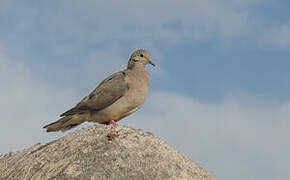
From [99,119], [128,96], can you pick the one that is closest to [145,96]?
[128,96]

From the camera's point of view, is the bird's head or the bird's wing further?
the bird's head

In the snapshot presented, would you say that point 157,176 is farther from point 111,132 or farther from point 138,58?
point 138,58

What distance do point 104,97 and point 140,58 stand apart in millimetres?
1916

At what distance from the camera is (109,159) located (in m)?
8.92

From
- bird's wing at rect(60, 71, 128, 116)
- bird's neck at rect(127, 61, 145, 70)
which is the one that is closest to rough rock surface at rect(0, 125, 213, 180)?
bird's wing at rect(60, 71, 128, 116)

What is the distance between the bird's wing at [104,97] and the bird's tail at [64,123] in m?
0.16

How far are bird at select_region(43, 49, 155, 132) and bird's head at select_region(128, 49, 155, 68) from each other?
33.0 inches

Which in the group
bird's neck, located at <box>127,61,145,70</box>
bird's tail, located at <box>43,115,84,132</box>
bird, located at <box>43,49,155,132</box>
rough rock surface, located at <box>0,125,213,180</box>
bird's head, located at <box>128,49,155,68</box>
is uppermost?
bird's head, located at <box>128,49,155,68</box>

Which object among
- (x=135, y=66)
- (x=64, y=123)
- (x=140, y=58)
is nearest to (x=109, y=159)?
(x=64, y=123)

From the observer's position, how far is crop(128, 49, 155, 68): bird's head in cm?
1337

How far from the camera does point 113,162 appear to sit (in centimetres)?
886

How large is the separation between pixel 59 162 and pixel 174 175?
239 centimetres

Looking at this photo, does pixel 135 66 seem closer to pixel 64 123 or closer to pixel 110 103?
pixel 110 103

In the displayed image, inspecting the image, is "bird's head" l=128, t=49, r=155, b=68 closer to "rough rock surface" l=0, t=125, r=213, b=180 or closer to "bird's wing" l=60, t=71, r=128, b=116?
"bird's wing" l=60, t=71, r=128, b=116
